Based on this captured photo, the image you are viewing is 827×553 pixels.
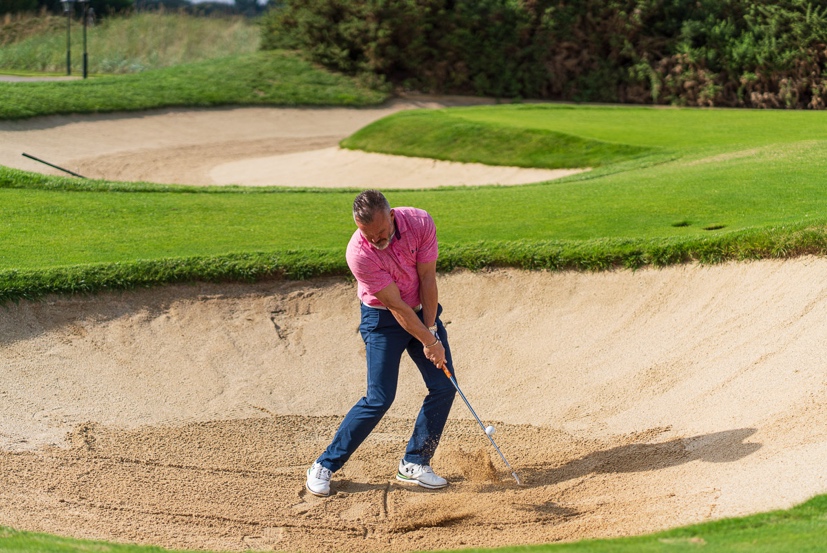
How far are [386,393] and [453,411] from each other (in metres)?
1.92

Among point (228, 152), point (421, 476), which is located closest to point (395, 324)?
point (421, 476)

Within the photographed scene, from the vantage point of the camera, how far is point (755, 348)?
25.2 feet

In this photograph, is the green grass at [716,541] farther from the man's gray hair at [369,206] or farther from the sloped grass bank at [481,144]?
the sloped grass bank at [481,144]

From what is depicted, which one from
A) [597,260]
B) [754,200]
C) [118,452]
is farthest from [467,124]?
[118,452]

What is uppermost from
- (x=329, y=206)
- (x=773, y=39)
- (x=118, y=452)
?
(x=773, y=39)

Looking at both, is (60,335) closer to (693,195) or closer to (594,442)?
(594,442)

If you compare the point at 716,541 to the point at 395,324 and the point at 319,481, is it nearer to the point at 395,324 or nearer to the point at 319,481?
the point at 395,324

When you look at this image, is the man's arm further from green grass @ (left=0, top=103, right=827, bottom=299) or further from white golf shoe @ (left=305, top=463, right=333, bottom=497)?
green grass @ (left=0, top=103, right=827, bottom=299)

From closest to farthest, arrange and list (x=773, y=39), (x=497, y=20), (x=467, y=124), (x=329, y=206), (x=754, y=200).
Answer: (x=754, y=200), (x=329, y=206), (x=467, y=124), (x=773, y=39), (x=497, y=20)

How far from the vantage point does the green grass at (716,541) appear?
458 cm

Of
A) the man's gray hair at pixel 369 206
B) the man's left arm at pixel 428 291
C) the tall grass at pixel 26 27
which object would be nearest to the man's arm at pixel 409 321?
the man's left arm at pixel 428 291

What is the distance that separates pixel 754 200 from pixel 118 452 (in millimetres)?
7823

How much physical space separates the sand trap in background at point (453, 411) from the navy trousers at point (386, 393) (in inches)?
12.1

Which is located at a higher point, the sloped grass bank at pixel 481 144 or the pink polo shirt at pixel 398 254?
the pink polo shirt at pixel 398 254
